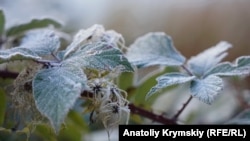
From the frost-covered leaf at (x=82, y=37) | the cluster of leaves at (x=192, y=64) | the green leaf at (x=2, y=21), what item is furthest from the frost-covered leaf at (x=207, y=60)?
the green leaf at (x=2, y=21)

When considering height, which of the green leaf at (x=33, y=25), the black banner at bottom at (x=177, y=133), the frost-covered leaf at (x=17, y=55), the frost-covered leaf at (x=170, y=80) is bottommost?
the black banner at bottom at (x=177, y=133)

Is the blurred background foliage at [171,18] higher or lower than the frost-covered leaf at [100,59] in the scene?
higher

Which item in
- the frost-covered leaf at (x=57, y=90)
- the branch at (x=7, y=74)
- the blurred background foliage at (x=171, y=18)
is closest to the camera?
the frost-covered leaf at (x=57, y=90)

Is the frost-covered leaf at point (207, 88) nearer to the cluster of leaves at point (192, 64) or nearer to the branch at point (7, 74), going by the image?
the cluster of leaves at point (192, 64)

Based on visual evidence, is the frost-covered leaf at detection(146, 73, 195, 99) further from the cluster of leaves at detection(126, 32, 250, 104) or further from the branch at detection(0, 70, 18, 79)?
the branch at detection(0, 70, 18, 79)

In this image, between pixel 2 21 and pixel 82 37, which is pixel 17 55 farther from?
pixel 2 21

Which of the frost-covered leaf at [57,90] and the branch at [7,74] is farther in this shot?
the branch at [7,74]

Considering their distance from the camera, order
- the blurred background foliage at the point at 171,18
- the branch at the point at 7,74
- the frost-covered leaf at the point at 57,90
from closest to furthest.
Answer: the frost-covered leaf at the point at 57,90
the branch at the point at 7,74
the blurred background foliage at the point at 171,18
